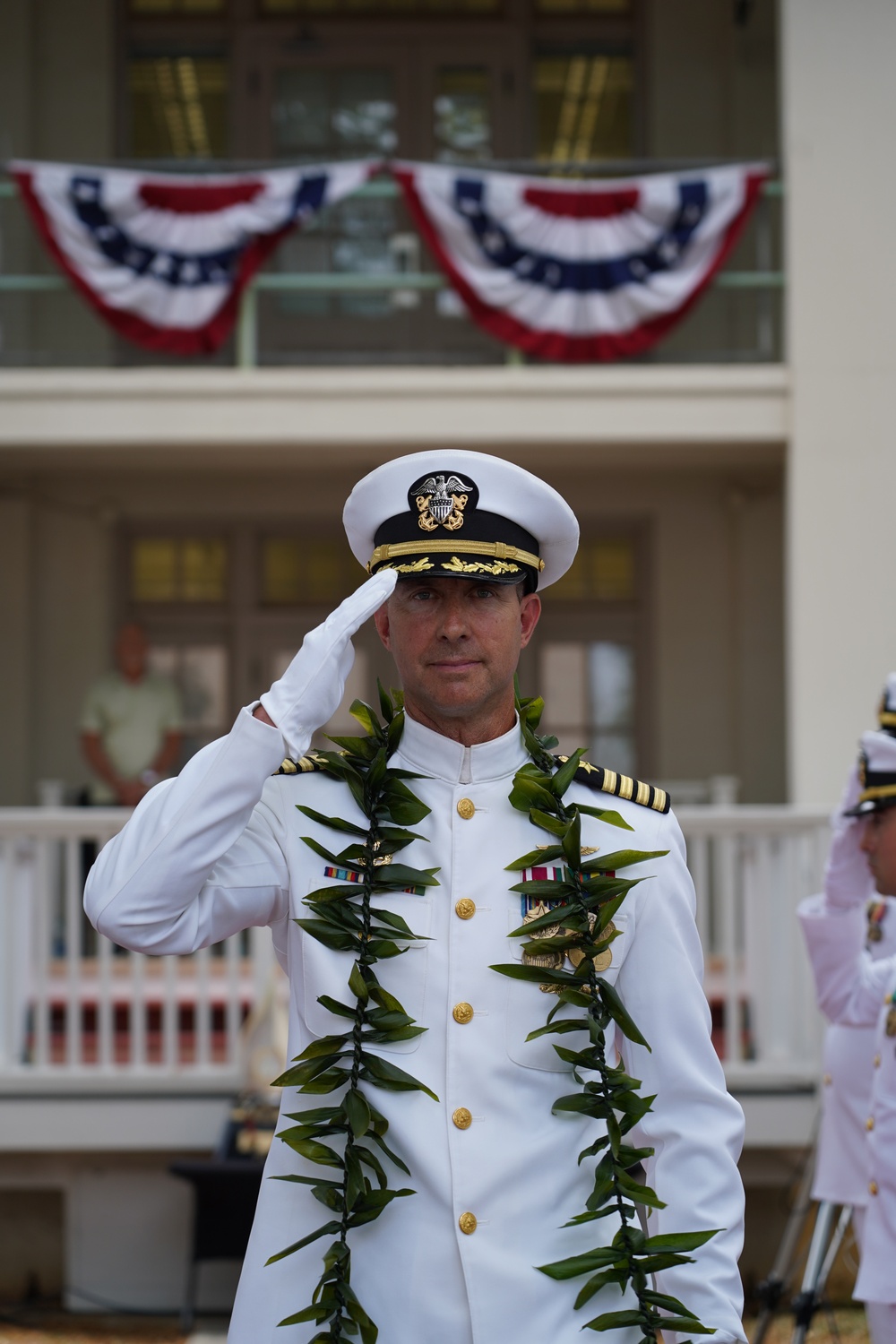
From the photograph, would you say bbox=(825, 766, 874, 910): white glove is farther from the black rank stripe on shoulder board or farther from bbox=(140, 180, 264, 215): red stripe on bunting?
bbox=(140, 180, 264, 215): red stripe on bunting

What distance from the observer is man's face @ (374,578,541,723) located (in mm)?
2178

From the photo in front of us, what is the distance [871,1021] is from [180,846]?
2.72 m

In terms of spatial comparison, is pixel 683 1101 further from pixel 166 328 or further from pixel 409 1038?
pixel 166 328

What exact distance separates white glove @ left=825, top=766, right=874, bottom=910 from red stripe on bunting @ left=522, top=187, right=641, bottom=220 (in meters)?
4.63

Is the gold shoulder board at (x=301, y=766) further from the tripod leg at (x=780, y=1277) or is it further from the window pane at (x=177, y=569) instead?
the window pane at (x=177, y=569)

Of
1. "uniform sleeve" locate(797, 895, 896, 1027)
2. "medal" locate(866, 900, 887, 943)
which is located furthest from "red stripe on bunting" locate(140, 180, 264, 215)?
"uniform sleeve" locate(797, 895, 896, 1027)

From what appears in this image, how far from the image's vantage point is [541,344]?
26.1 feet

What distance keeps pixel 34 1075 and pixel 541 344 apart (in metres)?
4.28

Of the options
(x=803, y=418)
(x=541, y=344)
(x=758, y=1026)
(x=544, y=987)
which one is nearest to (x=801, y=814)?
(x=758, y=1026)

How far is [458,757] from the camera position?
2.28 meters

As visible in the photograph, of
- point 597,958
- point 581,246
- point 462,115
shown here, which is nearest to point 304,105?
point 462,115

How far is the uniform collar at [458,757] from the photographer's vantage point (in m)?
2.27

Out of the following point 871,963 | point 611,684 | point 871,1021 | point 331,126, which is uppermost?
point 331,126

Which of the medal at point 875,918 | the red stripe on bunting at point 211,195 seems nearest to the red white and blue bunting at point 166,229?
the red stripe on bunting at point 211,195
